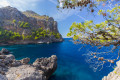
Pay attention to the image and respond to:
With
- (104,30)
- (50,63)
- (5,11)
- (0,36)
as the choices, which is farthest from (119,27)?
(5,11)

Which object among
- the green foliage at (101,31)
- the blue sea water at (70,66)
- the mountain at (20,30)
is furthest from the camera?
the mountain at (20,30)

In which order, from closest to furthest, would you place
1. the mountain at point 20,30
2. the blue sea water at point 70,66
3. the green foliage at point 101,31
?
the green foliage at point 101,31 → the blue sea water at point 70,66 → the mountain at point 20,30

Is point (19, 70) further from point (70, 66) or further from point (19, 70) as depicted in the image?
point (70, 66)

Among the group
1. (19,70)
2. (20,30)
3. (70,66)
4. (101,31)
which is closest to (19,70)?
(19,70)

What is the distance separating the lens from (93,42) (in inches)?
208

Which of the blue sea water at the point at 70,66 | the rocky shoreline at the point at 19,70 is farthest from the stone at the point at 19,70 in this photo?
the blue sea water at the point at 70,66

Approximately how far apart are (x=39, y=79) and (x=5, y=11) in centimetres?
9789

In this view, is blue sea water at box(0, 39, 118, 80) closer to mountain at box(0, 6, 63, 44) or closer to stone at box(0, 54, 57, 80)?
stone at box(0, 54, 57, 80)

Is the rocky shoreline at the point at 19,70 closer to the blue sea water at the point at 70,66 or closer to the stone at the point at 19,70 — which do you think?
the stone at the point at 19,70

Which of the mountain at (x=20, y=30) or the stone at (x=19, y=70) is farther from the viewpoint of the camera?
the mountain at (x=20, y=30)

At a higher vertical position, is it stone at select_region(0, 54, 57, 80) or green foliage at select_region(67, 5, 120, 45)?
green foliage at select_region(67, 5, 120, 45)

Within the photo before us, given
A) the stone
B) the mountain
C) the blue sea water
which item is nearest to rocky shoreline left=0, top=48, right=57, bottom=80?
the stone

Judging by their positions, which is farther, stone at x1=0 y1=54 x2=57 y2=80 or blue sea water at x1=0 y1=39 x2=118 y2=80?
blue sea water at x1=0 y1=39 x2=118 y2=80

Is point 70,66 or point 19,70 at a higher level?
point 19,70
